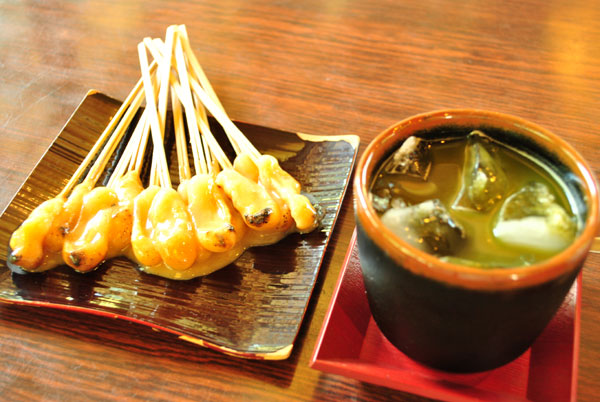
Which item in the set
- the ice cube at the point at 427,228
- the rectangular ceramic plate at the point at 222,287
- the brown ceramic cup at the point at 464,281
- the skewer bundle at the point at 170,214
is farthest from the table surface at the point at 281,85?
the ice cube at the point at 427,228

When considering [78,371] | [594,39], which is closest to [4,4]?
[78,371]

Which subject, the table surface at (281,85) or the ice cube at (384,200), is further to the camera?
the table surface at (281,85)

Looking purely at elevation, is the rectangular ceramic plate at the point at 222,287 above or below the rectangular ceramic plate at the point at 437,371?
below

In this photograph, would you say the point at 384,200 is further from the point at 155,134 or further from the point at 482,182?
the point at 155,134

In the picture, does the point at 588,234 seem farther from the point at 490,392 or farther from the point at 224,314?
the point at 224,314

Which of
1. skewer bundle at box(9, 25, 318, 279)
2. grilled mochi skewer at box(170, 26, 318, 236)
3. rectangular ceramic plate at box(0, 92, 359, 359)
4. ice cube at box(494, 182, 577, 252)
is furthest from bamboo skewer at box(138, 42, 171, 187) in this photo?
ice cube at box(494, 182, 577, 252)

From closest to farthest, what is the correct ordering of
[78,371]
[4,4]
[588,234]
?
[588,234], [78,371], [4,4]

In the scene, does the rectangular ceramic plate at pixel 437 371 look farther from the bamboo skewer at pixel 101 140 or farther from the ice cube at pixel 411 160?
the bamboo skewer at pixel 101 140
